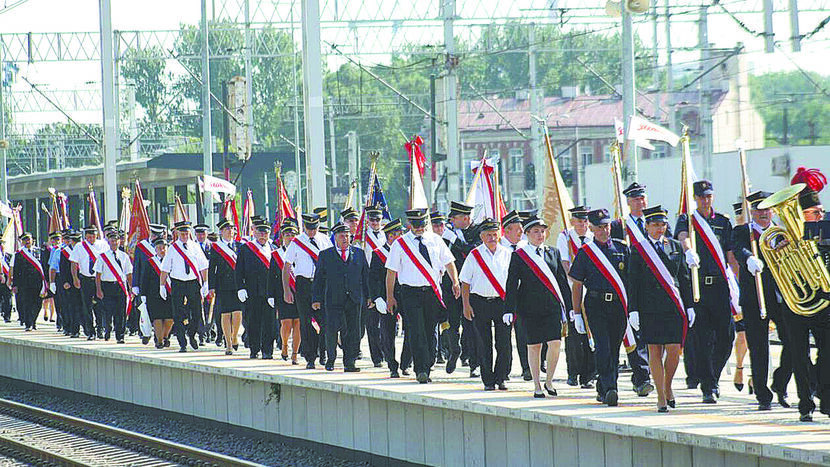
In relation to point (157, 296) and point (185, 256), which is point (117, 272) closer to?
point (157, 296)

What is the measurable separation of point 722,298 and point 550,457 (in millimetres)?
2513

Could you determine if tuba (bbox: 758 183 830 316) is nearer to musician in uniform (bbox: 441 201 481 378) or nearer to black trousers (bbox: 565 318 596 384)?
black trousers (bbox: 565 318 596 384)

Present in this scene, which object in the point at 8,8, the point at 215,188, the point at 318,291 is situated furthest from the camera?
the point at 8,8

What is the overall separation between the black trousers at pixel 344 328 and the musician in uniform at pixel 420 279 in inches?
67.8

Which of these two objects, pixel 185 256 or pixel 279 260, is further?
pixel 185 256

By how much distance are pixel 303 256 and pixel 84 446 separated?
11.6 feet

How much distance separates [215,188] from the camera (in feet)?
102

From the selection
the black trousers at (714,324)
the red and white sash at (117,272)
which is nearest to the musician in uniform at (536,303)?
the black trousers at (714,324)

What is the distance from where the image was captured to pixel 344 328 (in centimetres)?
1833

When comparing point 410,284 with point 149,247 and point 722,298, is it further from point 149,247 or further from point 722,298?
point 149,247

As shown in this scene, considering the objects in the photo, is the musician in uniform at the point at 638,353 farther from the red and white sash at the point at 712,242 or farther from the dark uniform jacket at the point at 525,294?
the dark uniform jacket at the point at 525,294

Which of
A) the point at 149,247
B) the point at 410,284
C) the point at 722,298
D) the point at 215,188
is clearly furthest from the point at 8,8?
the point at 722,298

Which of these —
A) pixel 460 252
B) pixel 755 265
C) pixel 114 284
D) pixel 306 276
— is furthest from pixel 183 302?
pixel 755 265

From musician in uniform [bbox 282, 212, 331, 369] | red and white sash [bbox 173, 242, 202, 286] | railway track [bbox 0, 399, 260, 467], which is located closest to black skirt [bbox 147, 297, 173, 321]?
red and white sash [bbox 173, 242, 202, 286]
